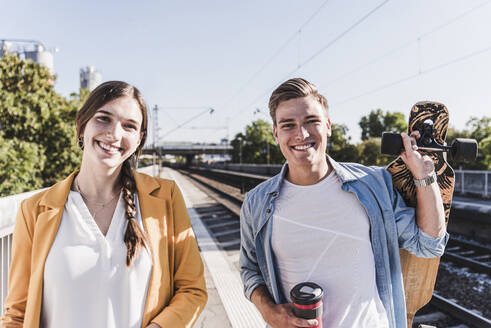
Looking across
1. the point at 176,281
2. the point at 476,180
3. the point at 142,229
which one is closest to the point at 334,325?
the point at 176,281

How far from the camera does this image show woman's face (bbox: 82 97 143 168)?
1.47 meters

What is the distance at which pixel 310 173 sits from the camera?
1.67 m

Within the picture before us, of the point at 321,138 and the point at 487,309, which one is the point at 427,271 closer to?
the point at 321,138

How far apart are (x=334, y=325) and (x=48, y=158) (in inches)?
488

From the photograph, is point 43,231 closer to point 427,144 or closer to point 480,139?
point 427,144

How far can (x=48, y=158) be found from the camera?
37.0ft

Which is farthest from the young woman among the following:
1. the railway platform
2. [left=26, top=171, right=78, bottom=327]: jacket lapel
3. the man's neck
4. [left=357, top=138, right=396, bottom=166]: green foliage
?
[left=357, top=138, right=396, bottom=166]: green foliage

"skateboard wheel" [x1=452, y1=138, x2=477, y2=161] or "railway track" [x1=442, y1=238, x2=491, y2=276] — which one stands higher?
"skateboard wheel" [x1=452, y1=138, x2=477, y2=161]

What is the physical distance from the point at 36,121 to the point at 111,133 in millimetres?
11205

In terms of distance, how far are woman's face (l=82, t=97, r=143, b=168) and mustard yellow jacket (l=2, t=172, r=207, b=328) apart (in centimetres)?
19

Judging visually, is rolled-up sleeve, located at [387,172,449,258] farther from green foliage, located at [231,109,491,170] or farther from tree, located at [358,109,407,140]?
tree, located at [358,109,407,140]

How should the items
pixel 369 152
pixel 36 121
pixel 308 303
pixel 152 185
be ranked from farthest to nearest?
pixel 369 152 < pixel 36 121 < pixel 152 185 < pixel 308 303

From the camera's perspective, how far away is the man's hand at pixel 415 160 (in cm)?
139

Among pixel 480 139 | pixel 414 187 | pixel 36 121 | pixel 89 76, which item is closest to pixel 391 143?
pixel 414 187
